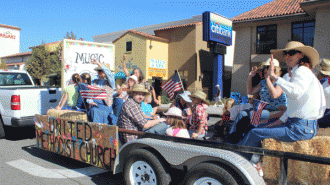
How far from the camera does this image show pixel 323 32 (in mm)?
14805

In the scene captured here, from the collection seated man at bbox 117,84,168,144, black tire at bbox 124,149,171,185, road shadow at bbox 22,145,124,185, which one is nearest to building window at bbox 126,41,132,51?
road shadow at bbox 22,145,124,185

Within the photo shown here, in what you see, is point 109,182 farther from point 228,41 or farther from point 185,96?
point 228,41

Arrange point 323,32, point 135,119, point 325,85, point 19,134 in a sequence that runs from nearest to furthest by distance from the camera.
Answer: point 135,119
point 325,85
point 19,134
point 323,32

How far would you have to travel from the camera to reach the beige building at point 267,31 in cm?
1708

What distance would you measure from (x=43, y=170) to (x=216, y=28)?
15.9 metres

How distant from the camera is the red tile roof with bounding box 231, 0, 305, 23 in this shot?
1731 cm

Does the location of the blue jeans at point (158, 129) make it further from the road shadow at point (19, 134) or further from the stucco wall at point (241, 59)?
the stucco wall at point (241, 59)

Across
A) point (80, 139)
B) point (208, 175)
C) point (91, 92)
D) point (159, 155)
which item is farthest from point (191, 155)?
point (91, 92)

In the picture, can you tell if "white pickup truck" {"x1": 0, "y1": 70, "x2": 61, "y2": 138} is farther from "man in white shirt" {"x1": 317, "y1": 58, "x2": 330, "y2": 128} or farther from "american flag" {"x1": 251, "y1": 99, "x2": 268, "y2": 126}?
"man in white shirt" {"x1": 317, "y1": 58, "x2": 330, "y2": 128}

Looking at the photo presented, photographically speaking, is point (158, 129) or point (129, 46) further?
point (129, 46)

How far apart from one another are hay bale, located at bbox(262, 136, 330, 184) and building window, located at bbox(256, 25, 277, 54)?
17388 mm

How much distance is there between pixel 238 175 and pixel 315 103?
1.06 m

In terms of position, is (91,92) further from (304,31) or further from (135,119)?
(304,31)

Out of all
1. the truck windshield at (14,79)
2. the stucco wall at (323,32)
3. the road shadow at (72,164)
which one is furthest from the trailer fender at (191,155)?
the stucco wall at (323,32)
